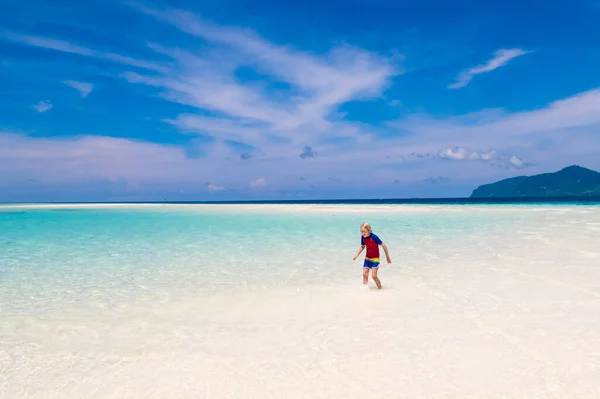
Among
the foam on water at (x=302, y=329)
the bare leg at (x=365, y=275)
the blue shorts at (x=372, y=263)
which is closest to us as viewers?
the foam on water at (x=302, y=329)

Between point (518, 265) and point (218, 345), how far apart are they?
849 centimetres

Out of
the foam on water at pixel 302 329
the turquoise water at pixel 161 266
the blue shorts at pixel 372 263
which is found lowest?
the foam on water at pixel 302 329

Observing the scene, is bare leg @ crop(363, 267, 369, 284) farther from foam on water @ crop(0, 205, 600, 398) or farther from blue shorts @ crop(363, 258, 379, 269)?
foam on water @ crop(0, 205, 600, 398)

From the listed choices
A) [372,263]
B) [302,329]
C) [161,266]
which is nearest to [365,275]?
[372,263]

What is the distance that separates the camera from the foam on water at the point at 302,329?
406 centimetres

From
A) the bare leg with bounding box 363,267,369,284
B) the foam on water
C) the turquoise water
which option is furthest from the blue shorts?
the turquoise water

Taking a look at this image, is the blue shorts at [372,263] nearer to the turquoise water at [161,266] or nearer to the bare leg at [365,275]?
the bare leg at [365,275]

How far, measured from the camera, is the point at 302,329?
223 inches

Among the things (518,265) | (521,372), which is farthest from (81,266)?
(518,265)

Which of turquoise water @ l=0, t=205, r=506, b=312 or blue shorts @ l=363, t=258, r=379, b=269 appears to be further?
turquoise water @ l=0, t=205, r=506, b=312

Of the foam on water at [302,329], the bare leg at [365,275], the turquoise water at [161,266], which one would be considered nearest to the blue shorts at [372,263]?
the bare leg at [365,275]

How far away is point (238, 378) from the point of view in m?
4.23

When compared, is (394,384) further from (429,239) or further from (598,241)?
(598,241)

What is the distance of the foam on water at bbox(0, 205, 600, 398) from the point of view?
13.3 ft
